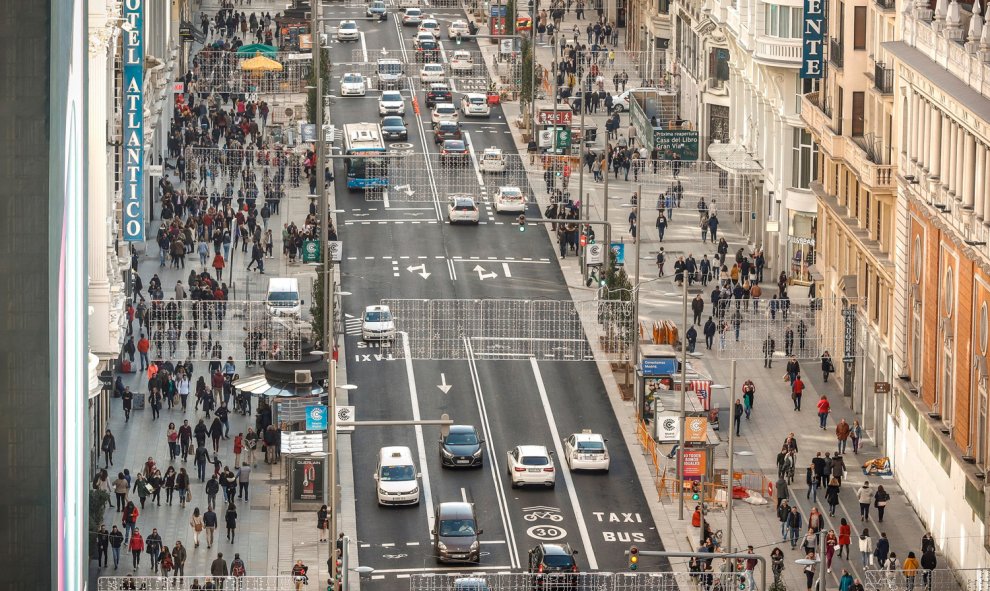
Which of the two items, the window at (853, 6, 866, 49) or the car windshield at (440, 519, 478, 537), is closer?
the car windshield at (440, 519, 478, 537)

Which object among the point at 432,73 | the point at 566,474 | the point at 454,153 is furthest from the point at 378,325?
the point at 432,73

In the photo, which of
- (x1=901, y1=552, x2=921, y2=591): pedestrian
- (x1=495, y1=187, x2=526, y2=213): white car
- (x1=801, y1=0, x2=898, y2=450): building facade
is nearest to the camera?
(x1=901, y1=552, x2=921, y2=591): pedestrian

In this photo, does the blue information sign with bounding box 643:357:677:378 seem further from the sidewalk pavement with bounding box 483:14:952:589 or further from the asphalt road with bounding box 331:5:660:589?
the asphalt road with bounding box 331:5:660:589

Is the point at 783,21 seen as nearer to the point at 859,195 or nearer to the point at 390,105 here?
the point at 859,195

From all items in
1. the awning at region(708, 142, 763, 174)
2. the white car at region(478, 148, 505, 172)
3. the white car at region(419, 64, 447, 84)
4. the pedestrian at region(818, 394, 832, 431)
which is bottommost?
the pedestrian at region(818, 394, 832, 431)

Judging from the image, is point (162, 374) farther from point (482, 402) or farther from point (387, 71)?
point (387, 71)

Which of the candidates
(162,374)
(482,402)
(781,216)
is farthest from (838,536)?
(781,216)

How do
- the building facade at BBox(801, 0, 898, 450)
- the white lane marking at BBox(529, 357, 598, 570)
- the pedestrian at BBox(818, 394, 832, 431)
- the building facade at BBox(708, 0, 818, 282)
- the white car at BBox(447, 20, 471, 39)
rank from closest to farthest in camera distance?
the white lane marking at BBox(529, 357, 598, 570) → the building facade at BBox(801, 0, 898, 450) → the pedestrian at BBox(818, 394, 832, 431) → the building facade at BBox(708, 0, 818, 282) → the white car at BBox(447, 20, 471, 39)

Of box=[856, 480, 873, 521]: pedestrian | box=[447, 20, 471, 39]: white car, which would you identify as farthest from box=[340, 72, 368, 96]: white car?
box=[856, 480, 873, 521]: pedestrian
